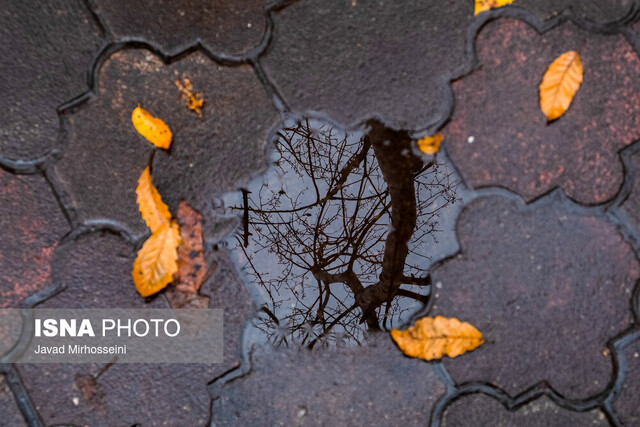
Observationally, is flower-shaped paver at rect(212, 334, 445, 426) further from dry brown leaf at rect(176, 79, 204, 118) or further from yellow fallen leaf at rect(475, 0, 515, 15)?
yellow fallen leaf at rect(475, 0, 515, 15)

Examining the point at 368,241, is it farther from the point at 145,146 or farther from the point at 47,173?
the point at 47,173

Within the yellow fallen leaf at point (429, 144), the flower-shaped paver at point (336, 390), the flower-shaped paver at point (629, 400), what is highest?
the yellow fallen leaf at point (429, 144)

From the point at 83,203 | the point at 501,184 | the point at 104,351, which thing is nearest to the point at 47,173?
the point at 83,203

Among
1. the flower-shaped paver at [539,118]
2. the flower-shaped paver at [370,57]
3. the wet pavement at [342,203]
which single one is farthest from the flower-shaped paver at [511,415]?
the flower-shaped paver at [370,57]

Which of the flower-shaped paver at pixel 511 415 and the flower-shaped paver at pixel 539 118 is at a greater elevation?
the flower-shaped paver at pixel 539 118

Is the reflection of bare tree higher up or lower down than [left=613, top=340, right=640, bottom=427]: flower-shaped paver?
higher up

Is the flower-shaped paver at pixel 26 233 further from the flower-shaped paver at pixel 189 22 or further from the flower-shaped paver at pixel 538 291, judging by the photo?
the flower-shaped paver at pixel 538 291

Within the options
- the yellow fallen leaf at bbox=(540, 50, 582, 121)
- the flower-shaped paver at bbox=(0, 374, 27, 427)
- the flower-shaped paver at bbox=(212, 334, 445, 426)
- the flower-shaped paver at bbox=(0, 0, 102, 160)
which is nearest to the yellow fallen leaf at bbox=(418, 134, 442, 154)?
the yellow fallen leaf at bbox=(540, 50, 582, 121)
